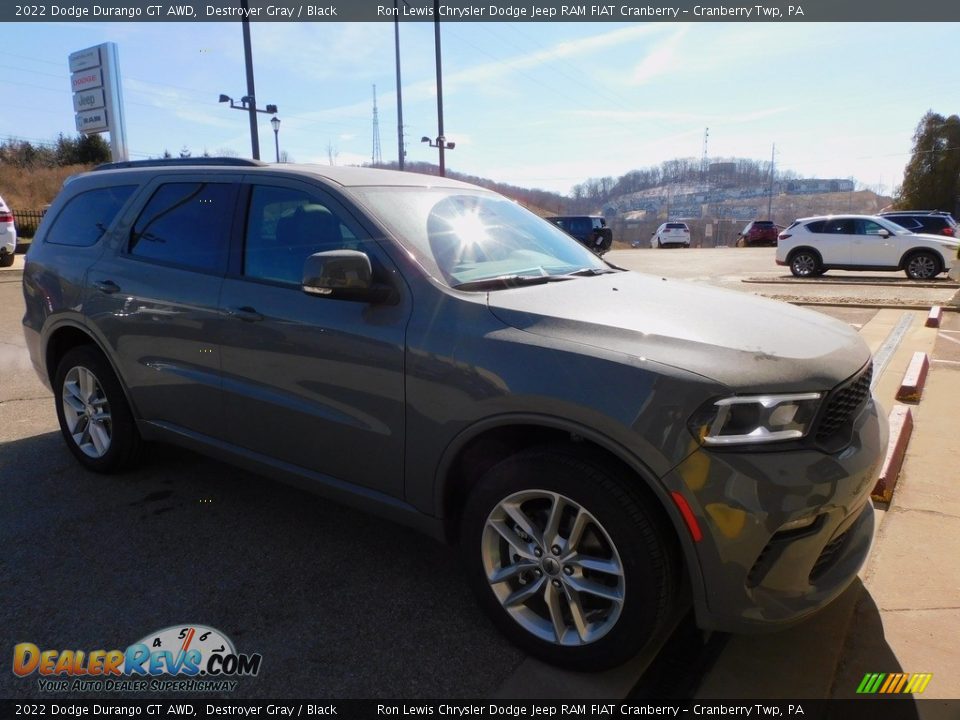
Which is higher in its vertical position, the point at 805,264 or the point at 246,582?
the point at 805,264

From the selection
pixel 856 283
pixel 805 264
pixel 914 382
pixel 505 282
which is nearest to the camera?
pixel 505 282

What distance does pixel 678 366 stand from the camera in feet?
6.97

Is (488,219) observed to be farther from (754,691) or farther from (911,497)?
(911,497)

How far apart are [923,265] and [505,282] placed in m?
16.4

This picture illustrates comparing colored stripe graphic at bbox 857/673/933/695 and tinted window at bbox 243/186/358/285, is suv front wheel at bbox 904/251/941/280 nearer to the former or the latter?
colored stripe graphic at bbox 857/673/933/695

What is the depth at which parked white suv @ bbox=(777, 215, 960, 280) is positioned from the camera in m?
15.5

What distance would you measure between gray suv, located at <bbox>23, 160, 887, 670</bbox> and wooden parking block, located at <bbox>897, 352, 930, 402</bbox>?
3.13m

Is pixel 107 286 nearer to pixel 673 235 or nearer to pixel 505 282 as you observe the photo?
pixel 505 282

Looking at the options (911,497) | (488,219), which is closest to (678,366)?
(488,219)

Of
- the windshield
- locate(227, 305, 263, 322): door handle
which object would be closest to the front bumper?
→ the windshield

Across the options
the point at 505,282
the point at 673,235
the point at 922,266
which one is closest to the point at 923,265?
the point at 922,266

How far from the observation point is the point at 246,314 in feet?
10.3

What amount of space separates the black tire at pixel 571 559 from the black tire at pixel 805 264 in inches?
656

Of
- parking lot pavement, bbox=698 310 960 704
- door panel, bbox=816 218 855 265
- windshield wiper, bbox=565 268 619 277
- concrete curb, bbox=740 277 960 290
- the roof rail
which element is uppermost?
the roof rail
